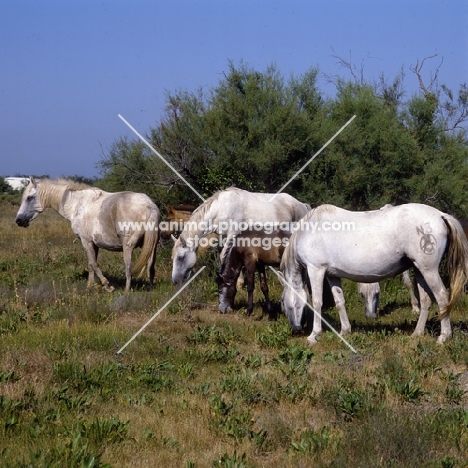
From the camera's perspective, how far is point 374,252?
8.49 meters

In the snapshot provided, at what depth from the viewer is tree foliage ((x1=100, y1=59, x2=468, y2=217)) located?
16062 mm

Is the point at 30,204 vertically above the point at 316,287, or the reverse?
the point at 30,204

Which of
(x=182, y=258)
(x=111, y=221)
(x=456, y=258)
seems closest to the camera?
(x=456, y=258)

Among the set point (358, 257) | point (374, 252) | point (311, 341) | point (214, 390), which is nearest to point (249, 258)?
point (311, 341)

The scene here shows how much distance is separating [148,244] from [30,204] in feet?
10.9

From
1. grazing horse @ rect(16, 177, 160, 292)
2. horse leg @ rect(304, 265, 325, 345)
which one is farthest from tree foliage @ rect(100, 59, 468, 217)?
horse leg @ rect(304, 265, 325, 345)

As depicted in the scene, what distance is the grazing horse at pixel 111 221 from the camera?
41.4 feet

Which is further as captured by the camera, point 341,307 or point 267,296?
point 267,296

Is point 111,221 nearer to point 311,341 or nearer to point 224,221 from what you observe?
point 224,221

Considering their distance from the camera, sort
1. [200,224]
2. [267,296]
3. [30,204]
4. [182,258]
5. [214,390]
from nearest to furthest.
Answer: [214,390] → [267,296] → [200,224] → [182,258] → [30,204]

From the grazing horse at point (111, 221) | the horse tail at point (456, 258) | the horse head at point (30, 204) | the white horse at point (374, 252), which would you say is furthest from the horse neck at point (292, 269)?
the horse head at point (30, 204)

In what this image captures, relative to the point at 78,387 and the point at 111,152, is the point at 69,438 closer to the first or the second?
the point at 78,387

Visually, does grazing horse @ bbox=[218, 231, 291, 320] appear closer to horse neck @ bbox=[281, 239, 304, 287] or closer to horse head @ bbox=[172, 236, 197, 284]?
horse head @ bbox=[172, 236, 197, 284]

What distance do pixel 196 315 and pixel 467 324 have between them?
3.97m
